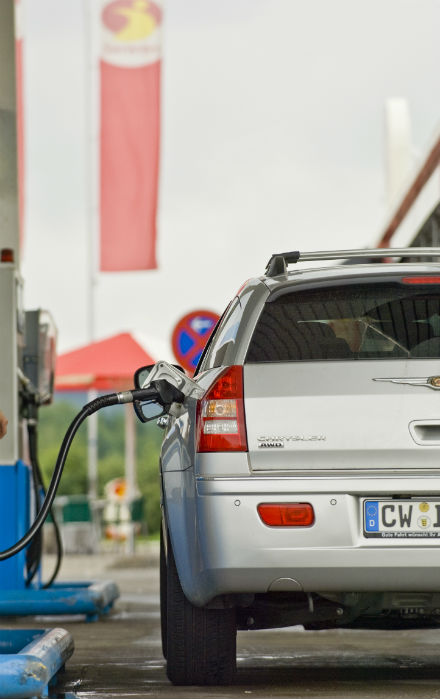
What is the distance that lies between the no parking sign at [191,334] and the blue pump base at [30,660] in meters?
10.6

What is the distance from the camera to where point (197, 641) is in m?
6.40

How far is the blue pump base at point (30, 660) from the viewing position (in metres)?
5.67

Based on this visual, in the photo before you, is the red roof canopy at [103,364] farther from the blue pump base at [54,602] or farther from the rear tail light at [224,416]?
the rear tail light at [224,416]

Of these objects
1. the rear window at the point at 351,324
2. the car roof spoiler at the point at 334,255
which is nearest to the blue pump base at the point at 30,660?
the rear window at the point at 351,324

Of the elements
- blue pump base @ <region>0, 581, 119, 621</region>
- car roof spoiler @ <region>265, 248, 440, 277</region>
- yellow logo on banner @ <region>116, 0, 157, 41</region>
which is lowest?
blue pump base @ <region>0, 581, 119, 621</region>

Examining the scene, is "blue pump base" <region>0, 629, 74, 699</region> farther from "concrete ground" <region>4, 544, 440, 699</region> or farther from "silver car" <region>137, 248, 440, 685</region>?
"silver car" <region>137, 248, 440, 685</region>

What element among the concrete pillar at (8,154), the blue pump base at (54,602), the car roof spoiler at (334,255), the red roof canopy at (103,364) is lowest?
the blue pump base at (54,602)

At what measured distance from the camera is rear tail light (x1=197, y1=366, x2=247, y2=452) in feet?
19.6

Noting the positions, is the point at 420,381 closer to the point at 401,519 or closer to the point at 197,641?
the point at 401,519

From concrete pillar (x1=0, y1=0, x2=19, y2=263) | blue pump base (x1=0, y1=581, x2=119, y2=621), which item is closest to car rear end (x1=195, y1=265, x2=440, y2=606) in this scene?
blue pump base (x1=0, y1=581, x2=119, y2=621)

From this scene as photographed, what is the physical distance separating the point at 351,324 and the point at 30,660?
1783 millimetres

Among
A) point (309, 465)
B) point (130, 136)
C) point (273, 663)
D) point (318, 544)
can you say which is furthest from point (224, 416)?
point (130, 136)

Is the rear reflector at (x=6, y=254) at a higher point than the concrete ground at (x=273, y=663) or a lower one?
higher

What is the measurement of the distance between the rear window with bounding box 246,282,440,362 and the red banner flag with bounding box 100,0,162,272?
1788 cm
